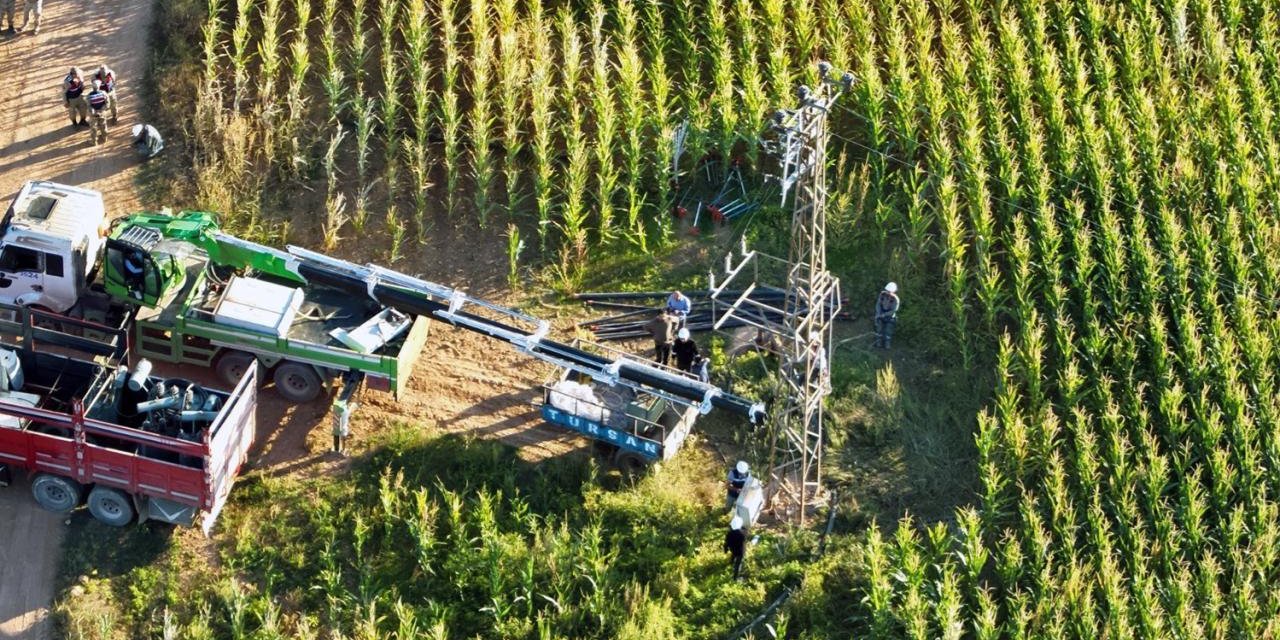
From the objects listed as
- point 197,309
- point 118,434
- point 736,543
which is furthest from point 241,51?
point 736,543

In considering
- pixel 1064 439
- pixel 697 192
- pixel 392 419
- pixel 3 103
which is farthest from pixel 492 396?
pixel 3 103

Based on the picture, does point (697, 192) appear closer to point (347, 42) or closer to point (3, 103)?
point (347, 42)

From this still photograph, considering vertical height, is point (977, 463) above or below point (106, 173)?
below

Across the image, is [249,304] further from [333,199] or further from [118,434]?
[333,199]

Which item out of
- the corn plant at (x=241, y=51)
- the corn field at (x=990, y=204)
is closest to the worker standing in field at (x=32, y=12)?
the corn field at (x=990, y=204)

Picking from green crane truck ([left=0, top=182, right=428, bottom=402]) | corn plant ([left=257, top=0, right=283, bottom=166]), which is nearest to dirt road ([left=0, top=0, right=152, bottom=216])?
corn plant ([left=257, top=0, right=283, bottom=166])

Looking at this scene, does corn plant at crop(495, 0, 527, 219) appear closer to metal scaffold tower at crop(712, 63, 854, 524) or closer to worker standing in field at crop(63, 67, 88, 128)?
metal scaffold tower at crop(712, 63, 854, 524)

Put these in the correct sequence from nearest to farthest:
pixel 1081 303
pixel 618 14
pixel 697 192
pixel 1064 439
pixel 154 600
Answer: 1. pixel 154 600
2. pixel 1064 439
3. pixel 1081 303
4. pixel 697 192
5. pixel 618 14
